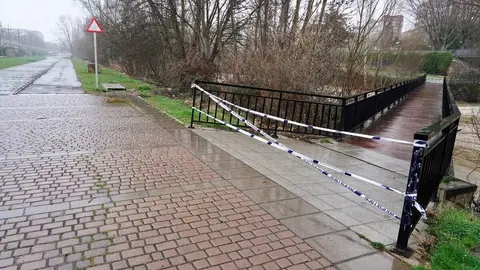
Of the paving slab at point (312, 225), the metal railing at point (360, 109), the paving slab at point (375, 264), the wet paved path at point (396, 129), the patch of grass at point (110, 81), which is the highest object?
the metal railing at point (360, 109)

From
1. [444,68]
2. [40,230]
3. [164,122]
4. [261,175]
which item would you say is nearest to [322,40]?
[164,122]

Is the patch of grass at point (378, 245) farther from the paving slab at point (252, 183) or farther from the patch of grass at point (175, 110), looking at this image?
the patch of grass at point (175, 110)

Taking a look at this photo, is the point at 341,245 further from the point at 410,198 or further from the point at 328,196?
the point at 328,196

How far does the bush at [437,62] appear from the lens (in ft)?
137

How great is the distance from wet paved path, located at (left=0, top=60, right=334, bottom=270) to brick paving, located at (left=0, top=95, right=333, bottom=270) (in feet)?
0.03

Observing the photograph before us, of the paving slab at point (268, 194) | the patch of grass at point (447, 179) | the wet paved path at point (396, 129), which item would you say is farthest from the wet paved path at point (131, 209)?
the wet paved path at point (396, 129)

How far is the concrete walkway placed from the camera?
3.32 meters

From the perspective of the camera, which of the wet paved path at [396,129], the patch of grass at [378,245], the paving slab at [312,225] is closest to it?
the patch of grass at [378,245]

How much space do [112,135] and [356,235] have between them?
544 cm

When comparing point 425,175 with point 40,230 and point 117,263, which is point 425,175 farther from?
point 40,230

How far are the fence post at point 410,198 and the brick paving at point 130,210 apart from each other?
82 centimetres

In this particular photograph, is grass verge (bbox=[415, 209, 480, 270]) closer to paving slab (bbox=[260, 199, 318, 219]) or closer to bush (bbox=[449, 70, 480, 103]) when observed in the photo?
paving slab (bbox=[260, 199, 318, 219])

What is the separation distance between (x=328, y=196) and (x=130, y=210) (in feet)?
8.37

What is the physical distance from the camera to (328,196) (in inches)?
177
